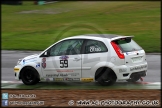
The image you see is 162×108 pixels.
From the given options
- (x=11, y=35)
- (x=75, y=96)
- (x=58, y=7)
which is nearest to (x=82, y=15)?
(x=58, y=7)

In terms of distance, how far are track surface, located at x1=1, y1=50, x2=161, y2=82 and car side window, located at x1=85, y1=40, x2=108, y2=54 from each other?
2.17 metres

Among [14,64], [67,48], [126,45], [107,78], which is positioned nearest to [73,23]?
[14,64]

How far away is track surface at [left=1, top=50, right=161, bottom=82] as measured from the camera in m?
14.5

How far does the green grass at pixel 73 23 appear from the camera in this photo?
25078mm

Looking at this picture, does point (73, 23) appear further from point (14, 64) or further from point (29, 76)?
point (29, 76)

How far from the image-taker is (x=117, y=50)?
40.7ft

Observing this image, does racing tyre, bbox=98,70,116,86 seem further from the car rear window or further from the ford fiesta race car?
the car rear window

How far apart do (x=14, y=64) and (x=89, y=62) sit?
20.8 feet

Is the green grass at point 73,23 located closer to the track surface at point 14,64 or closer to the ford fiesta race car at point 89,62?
the track surface at point 14,64

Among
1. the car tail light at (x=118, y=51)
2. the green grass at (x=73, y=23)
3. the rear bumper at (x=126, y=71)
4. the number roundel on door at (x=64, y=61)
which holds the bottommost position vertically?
the rear bumper at (x=126, y=71)

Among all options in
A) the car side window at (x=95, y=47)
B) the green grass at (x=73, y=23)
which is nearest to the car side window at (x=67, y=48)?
the car side window at (x=95, y=47)

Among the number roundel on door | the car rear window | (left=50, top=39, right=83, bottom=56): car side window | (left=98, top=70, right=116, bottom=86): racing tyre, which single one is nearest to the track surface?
the car rear window

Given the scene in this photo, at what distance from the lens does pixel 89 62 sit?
12.6m

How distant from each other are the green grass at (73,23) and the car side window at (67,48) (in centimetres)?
829
